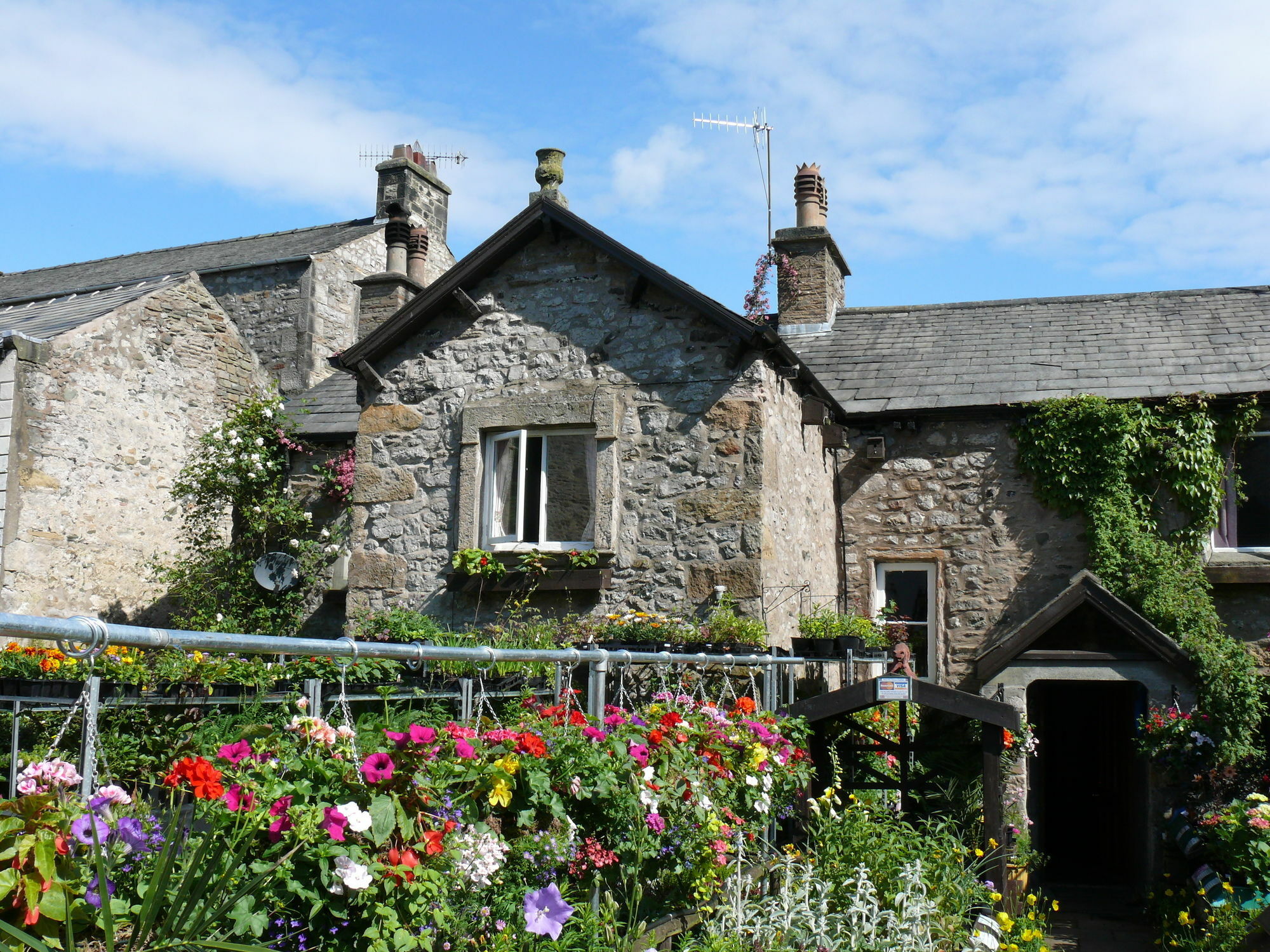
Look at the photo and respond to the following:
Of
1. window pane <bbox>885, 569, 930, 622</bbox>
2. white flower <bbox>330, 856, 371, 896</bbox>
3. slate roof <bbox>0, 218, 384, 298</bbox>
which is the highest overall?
slate roof <bbox>0, 218, 384, 298</bbox>

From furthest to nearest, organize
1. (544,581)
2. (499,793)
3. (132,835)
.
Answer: (544,581) → (499,793) → (132,835)

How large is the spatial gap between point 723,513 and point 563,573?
1.55 meters

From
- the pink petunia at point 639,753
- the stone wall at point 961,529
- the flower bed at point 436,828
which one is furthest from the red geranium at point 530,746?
the stone wall at point 961,529

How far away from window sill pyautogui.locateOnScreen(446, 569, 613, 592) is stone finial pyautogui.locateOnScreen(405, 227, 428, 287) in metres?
6.05

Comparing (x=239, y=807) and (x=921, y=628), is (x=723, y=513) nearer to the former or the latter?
(x=921, y=628)

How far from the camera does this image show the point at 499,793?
400cm

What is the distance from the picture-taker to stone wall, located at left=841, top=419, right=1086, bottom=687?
1203 cm

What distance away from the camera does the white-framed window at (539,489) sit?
10367 millimetres

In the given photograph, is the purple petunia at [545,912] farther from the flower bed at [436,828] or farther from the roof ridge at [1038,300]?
the roof ridge at [1038,300]

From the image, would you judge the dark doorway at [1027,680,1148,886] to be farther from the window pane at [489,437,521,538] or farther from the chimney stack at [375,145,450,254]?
the chimney stack at [375,145,450,254]

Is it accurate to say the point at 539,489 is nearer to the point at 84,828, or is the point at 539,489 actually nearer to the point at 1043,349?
the point at 1043,349

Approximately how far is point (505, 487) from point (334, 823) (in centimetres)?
743

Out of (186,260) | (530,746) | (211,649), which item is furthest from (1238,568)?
(186,260)

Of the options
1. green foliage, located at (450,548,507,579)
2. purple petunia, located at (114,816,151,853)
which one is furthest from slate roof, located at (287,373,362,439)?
purple petunia, located at (114,816,151,853)
